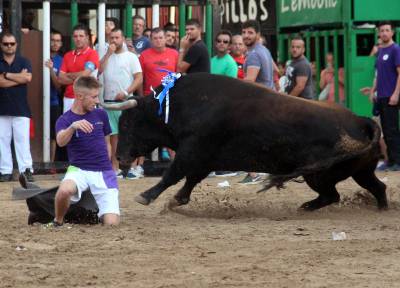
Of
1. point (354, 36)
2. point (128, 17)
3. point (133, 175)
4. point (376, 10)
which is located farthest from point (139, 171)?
point (376, 10)

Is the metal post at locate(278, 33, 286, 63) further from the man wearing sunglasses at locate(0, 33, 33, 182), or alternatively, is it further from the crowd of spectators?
the man wearing sunglasses at locate(0, 33, 33, 182)

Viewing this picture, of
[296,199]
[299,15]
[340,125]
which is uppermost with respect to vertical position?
[299,15]

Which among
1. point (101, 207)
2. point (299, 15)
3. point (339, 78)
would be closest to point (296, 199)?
point (101, 207)

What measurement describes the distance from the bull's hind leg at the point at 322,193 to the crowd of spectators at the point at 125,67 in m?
2.92

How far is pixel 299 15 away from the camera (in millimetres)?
19125

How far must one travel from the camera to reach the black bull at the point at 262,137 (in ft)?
33.0

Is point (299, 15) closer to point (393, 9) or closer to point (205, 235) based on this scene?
point (393, 9)

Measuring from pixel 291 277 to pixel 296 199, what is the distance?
477 centimetres

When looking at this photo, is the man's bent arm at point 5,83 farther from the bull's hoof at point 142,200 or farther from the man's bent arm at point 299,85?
the bull's hoof at point 142,200

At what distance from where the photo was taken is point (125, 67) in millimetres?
13969

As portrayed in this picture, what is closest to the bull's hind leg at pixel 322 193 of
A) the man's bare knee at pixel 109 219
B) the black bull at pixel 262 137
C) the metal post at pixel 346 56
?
the black bull at pixel 262 137

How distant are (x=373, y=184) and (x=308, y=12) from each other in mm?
8648

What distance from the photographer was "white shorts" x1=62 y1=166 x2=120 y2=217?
30.1ft

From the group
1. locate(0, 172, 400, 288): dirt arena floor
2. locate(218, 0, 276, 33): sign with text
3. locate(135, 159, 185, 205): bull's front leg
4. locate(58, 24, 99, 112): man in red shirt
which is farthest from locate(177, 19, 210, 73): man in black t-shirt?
locate(218, 0, 276, 33): sign with text
